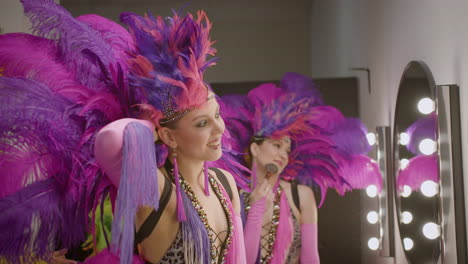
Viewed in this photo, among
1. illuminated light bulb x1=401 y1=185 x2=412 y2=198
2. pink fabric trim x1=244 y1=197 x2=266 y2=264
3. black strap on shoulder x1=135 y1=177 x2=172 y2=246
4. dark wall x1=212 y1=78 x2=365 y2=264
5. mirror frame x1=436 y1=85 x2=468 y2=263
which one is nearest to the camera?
black strap on shoulder x1=135 y1=177 x2=172 y2=246

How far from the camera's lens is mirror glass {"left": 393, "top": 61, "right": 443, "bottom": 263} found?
1.61 meters

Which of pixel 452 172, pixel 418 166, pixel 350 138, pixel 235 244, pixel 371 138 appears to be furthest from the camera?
pixel 371 138

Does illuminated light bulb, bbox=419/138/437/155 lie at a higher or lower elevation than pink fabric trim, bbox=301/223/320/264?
higher

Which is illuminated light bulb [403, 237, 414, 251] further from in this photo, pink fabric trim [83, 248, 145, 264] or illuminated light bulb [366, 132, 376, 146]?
pink fabric trim [83, 248, 145, 264]

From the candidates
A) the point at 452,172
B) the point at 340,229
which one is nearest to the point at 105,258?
the point at 452,172

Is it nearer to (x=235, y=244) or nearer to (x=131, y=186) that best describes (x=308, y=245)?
(x=235, y=244)

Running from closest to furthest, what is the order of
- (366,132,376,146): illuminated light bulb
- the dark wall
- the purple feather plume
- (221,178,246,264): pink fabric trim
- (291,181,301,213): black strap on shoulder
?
(221,178,246,264): pink fabric trim
(291,181,301,213): black strap on shoulder
the purple feather plume
(366,132,376,146): illuminated light bulb
the dark wall

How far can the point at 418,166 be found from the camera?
5.83ft

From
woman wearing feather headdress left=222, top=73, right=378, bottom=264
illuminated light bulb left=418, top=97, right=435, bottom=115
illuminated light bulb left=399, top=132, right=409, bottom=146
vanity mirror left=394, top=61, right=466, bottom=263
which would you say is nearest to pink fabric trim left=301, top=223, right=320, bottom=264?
woman wearing feather headdress left=222, top=73, right=378, bottom=264

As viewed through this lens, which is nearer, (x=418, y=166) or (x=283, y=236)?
(x=418, y=166)

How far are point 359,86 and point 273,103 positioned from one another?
0.69 meters

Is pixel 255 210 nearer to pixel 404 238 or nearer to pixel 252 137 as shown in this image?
pixel 252 137

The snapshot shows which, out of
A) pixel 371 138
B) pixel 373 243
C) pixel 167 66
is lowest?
pixel 373 243

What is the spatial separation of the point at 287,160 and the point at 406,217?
1.63ft
